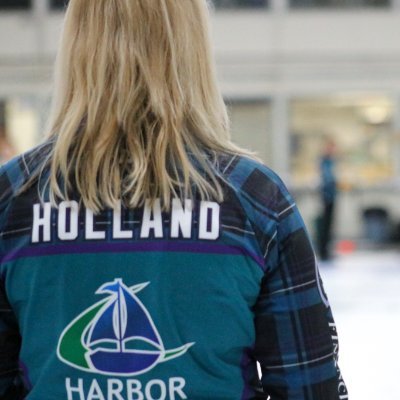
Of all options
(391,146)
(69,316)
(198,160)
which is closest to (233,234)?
(198,160)

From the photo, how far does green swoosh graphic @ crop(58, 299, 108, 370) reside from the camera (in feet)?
4.37

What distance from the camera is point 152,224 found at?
1.33 m

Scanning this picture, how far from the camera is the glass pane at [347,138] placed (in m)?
17.5

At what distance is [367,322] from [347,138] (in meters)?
9.79

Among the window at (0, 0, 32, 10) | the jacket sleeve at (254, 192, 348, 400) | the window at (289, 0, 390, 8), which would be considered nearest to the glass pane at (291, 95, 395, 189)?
the window at (289, 0, 390, 8)

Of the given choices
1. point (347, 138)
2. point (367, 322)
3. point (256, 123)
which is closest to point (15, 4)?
point (256, 123)

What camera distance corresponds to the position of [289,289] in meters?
1.39

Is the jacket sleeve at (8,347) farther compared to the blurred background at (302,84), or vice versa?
the blurred background at (302,84)

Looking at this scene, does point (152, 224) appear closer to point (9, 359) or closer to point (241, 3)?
point (9, 359)

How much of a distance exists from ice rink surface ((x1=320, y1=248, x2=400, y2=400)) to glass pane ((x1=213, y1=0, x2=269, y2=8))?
6.49 m

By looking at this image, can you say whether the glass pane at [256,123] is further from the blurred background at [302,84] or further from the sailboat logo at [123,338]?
the sailboat logo at [123,338]

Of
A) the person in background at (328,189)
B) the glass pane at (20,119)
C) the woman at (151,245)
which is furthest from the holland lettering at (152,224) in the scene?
the glass pane at (20,119)

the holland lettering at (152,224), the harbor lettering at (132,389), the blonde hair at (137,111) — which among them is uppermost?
the blonde hair at (137,111)

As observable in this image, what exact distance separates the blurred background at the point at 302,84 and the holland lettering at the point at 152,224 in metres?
15.8
